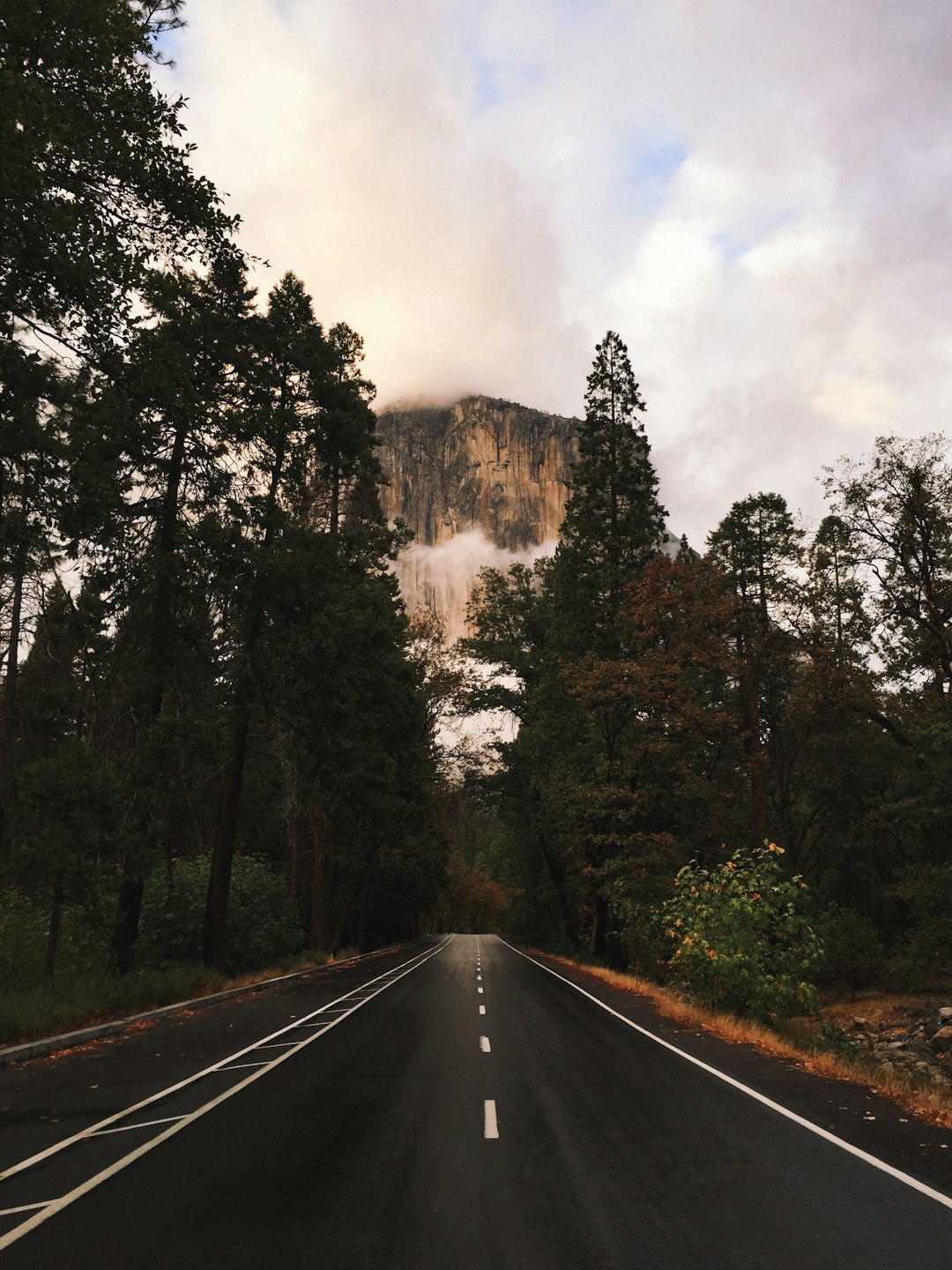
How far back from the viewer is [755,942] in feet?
53.6

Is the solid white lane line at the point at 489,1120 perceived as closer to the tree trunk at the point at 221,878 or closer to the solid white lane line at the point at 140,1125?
the solid white lane line at the point at 140,1125

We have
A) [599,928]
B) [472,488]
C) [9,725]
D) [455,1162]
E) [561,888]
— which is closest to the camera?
[455,1162]

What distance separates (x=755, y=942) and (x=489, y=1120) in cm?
972

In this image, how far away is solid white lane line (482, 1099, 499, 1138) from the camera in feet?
25.3

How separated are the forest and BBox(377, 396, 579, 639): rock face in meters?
77.4

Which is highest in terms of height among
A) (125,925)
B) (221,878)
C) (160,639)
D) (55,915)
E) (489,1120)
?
(160,639)

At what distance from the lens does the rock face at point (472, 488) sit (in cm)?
12212

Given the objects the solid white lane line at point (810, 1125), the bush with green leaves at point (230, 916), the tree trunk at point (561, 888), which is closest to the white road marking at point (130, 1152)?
the solid white lane line at point (810, 1125)

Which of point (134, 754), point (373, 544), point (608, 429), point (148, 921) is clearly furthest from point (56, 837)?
point (608, 429)

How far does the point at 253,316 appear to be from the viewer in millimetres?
20875

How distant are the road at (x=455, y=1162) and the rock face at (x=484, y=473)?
4454 inches

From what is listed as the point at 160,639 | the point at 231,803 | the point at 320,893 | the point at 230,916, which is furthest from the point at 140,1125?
the point at 320,893

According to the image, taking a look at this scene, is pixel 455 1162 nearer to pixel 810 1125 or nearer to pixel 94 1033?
pixel 810 1125

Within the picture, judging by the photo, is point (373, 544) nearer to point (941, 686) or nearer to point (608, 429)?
point (608, 429)
